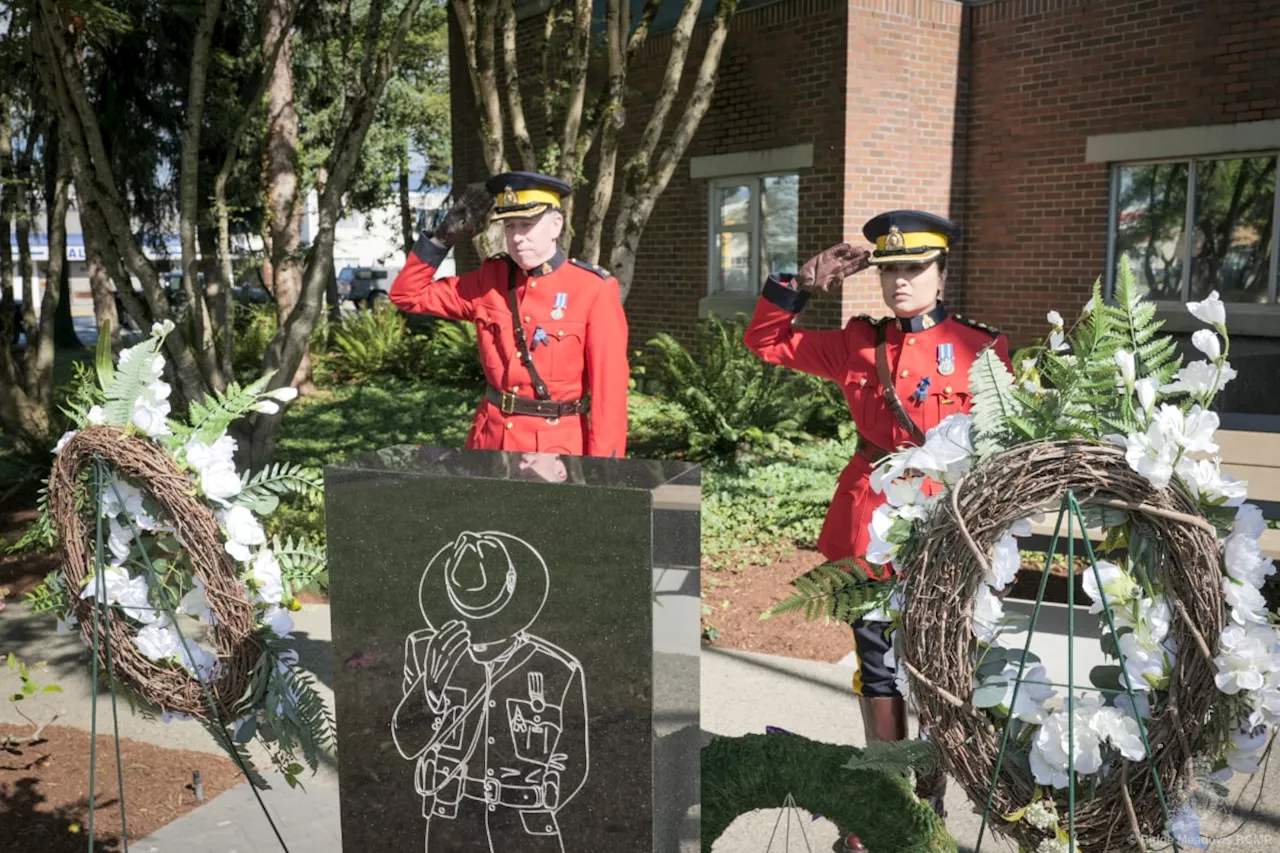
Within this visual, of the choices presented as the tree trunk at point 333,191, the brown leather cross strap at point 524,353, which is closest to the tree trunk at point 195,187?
the tree trunk at point 333,191

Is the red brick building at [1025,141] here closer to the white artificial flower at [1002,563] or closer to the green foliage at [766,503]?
the green foliage at [766,503]

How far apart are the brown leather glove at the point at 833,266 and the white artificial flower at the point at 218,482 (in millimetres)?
1642

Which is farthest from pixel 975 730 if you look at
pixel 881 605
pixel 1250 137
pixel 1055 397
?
pixel 1250 137

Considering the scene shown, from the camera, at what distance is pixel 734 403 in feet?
29.0

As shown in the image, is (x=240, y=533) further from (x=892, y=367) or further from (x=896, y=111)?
(x=896, y=111)

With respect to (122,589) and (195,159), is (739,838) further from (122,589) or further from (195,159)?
(195,159)

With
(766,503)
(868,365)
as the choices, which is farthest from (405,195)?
(868,365)

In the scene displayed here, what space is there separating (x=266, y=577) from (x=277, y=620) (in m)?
0.13

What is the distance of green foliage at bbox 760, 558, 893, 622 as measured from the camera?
7.52ft

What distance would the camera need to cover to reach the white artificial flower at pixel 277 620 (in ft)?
9.11

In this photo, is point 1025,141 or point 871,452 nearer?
point 871,452

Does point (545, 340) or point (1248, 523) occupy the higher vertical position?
point (545, 340)

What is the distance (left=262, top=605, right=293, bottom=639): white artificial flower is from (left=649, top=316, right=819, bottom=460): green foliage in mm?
5936

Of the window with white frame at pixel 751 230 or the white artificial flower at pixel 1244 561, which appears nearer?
the white artificial flower at pixel 1244 561
